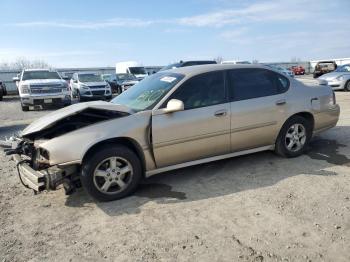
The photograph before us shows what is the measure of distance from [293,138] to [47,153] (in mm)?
3773

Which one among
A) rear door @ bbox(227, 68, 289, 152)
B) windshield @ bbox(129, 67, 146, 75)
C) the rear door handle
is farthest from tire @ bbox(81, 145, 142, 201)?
windshield @ bbox(129, 67, 146, 75)

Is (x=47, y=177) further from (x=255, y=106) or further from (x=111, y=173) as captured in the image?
(x=255, y=106)

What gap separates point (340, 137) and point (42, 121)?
18.2 ft

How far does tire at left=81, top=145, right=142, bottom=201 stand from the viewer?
4411mm

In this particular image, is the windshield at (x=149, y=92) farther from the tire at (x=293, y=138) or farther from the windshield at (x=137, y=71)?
the windshield at (x=137, y=71)

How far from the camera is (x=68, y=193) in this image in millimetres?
4609

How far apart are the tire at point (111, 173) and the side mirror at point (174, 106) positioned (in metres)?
0.72

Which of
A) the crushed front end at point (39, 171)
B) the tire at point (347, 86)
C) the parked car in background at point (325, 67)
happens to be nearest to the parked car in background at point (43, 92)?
the crushed front end at point (39, 171)

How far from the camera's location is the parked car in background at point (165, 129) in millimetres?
4422

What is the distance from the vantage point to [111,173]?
454 centimetres

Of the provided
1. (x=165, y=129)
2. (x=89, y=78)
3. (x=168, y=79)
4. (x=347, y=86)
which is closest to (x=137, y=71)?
(x=89, y=78)

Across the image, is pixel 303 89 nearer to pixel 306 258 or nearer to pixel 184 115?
pixel 184 115

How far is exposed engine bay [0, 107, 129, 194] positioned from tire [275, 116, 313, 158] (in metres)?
2.62

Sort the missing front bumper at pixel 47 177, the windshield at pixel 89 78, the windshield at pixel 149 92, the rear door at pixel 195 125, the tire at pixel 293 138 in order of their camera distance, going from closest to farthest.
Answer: the missing front bumper at pixel 47 177, the rear door at pixel 195 125, the windshield at pixel 149 92, the tire at pixel 293 138, the windshield at pixel 89 78
